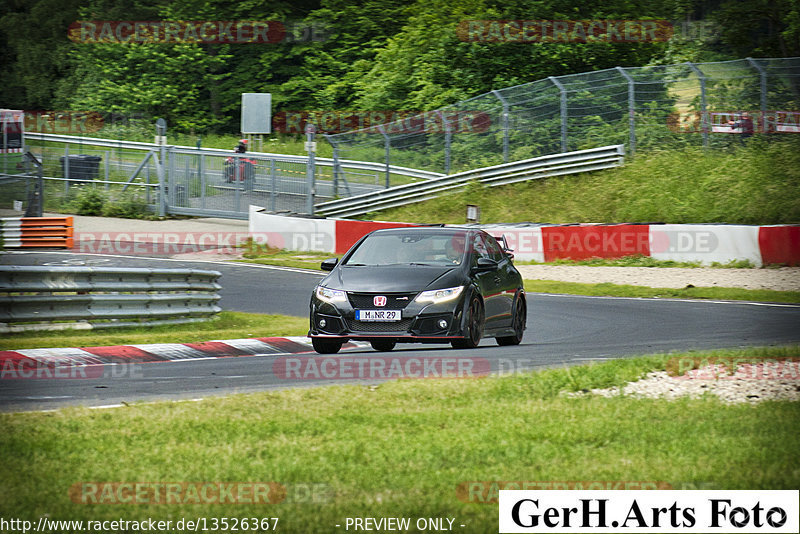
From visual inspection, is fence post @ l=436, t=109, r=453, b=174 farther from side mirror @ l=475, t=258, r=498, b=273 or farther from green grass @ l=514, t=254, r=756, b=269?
side mirror @ l=475, t=258, r=498, b=273

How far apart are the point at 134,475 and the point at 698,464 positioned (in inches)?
123

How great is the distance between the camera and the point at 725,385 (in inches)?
380

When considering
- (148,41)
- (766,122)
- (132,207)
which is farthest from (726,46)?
(148,41)

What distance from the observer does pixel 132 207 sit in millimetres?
37844

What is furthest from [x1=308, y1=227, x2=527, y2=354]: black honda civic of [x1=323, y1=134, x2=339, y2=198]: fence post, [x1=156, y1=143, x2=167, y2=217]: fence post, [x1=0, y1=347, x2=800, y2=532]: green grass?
[x1=156, y1=143, x2=167, y2=217]: fence post

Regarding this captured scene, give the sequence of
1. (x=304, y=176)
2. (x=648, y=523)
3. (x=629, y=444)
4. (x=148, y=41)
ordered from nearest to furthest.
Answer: (x=648, y=523)
(x=629, y=444)
(x=304, y=176)
(x=148, y=41)

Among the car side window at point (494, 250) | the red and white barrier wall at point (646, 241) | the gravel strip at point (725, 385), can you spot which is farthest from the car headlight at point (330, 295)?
the red and white barrier wall at point (646, 241)

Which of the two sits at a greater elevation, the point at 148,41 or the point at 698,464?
the point at 148,41

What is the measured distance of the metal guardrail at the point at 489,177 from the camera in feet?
106

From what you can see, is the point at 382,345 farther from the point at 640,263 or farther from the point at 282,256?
the point at 282,256

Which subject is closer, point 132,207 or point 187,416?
point 187,416

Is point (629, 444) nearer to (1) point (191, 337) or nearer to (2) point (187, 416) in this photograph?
(2) point (187, 416)

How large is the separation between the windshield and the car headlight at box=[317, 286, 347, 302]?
81 cm

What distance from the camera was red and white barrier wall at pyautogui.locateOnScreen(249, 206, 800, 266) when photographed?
23.5 metres
